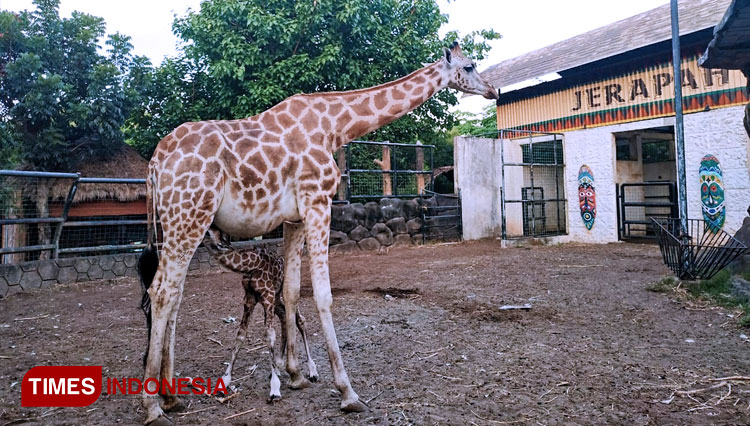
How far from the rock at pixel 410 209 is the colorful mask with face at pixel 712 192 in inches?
248

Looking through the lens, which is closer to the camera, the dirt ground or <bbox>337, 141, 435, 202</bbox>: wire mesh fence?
the dirt ground

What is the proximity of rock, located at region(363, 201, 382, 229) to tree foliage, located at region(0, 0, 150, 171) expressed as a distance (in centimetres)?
609

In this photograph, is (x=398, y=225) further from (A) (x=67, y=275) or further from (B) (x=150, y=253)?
(B) (x=150, y=253)

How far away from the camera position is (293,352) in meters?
3.18

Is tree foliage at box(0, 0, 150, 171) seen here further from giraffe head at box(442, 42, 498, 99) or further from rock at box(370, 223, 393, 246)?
giraffe head at box(442, 42, 498, 99)

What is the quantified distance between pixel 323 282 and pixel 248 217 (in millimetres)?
651

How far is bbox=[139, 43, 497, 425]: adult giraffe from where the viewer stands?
109 inches

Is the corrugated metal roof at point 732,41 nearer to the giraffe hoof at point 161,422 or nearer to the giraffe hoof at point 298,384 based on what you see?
the giraffe hoof at point 298,384

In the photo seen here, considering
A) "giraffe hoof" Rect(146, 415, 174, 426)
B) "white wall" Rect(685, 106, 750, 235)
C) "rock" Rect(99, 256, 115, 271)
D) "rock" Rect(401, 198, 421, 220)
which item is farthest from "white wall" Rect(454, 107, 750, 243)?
"giraffe hoof" Rect(146, 415, 174, 426)

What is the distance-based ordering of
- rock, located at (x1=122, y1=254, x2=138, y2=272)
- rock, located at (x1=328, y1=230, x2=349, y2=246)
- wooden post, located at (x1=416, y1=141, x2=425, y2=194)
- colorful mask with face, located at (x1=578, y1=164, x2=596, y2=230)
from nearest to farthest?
rock, located at (x1=122, y1=254, x2=138, y2=272) < rock, located at (x1=328, y1=230, x2=349, y2=246) < colorful mask with face, located at (x1=578, y1=164, x2=596, y2=230) < wooden post, located at (x1=416, y1=141, x2=425, y2=194)

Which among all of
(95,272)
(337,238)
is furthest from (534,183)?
(95,272)

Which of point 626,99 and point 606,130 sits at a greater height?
point 626,99

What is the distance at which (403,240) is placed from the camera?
38.2ft

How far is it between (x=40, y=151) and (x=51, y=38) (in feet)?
8.98
